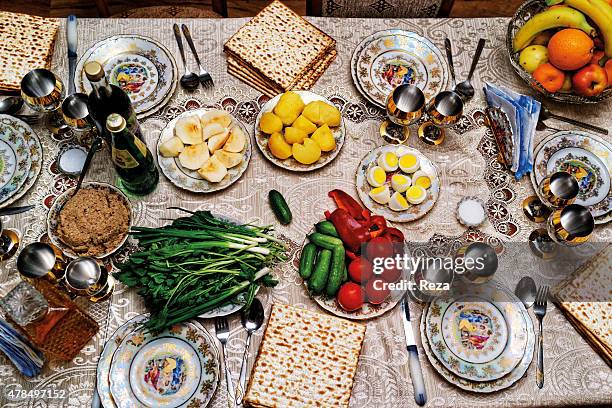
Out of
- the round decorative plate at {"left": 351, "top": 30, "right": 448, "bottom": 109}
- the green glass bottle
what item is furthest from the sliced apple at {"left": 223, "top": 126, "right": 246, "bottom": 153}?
the round decorative plate at {"left": 351, "top": 30, "right": 448, "bottom": 109}

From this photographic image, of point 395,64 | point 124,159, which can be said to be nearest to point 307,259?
point 124,159

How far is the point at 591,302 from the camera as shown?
1689 mm

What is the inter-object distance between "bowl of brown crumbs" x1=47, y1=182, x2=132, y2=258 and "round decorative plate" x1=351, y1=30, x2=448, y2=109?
3.02 feet

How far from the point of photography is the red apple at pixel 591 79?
6.09ft

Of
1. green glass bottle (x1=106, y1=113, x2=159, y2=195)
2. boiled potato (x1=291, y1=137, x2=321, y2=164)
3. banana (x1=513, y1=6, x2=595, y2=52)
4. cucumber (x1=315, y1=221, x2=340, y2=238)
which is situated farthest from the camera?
banana (x1=513, y1=6, x2=595, y2=52)

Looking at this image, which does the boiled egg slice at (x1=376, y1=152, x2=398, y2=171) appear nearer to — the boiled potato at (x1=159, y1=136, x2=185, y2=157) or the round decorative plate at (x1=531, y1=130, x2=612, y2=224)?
the round decorative plate at (x1=531, y1=130, x2=612, y2=224)

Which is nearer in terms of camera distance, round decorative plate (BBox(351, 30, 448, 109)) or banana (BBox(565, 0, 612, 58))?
banana (BBox(565, 0, 612, 58))

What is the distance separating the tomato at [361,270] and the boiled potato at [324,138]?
402 millimetres

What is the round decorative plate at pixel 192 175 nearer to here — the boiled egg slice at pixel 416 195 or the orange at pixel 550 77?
the boiled egg slice at pixel 416 195

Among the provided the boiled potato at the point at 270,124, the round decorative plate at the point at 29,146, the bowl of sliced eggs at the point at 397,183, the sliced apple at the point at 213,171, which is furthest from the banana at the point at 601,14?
the round decorative plate at the point at 29,146

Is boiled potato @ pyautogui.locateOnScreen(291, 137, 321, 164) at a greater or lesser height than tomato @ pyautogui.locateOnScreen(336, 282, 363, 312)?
greater

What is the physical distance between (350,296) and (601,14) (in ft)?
4.24

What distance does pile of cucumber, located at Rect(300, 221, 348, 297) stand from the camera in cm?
163

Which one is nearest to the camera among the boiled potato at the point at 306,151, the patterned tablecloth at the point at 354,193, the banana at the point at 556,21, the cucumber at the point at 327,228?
the patterned tablecloth at the point at 354,193
